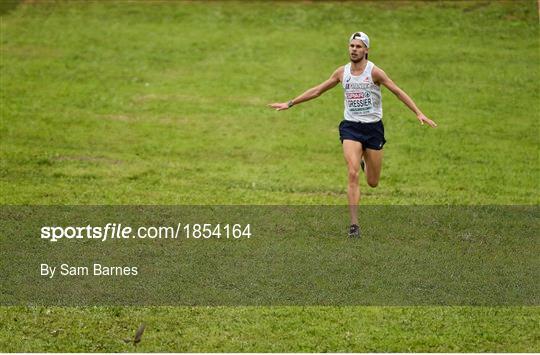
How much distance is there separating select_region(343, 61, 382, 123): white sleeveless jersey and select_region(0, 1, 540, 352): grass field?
3019 millimetres

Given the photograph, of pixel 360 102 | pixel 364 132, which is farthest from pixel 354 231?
pixel 360 102

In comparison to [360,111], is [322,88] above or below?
above

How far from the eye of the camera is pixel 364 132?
48.1ft

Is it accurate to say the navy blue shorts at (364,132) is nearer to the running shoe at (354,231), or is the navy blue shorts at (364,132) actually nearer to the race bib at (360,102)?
the race bib at (360,102)

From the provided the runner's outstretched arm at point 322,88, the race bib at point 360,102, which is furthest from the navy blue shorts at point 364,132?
the runner's outstretched arm at point 322,88

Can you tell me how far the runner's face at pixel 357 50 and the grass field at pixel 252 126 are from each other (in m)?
3.71

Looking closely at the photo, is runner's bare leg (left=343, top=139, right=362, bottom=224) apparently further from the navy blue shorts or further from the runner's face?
the runner's face

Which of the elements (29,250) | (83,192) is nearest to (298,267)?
(29,250)

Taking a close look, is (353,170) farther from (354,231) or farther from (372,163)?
(354,231)

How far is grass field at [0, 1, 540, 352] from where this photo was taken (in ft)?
36.7

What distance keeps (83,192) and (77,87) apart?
7.88 meters

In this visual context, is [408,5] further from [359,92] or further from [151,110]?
[359,92]

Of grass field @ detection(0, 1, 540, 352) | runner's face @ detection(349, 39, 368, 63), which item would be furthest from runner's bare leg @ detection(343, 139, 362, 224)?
grass field @ detection(0, 1, 540, 352)

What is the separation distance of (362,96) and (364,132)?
539 millimetres
